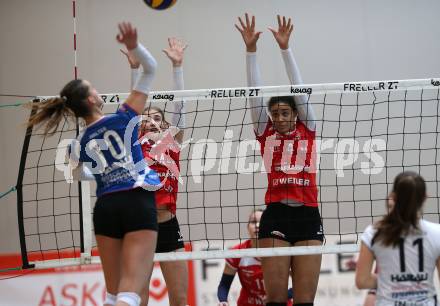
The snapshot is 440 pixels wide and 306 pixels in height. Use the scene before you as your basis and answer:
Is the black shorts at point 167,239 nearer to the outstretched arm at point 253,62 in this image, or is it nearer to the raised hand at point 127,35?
the outstretched arm at point 253,62

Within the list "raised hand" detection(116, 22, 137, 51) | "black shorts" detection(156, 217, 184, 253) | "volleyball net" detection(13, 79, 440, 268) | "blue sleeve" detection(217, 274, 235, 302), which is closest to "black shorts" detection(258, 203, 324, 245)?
"black shorts" detection(156, 217, 184, 253)

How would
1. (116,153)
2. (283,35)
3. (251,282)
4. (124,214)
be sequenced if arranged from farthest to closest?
(251,282) → (283,35) → (116,153) → (124,214)

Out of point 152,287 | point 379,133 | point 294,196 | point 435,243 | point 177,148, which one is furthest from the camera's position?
point 379,133

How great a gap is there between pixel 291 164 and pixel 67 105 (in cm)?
170

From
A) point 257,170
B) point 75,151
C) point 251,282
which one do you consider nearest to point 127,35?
point 75,151

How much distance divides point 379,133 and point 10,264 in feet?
14.5

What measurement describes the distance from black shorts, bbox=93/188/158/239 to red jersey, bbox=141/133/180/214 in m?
1.41

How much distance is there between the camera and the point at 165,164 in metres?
5.65

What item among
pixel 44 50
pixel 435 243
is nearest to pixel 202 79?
pixel 44 50

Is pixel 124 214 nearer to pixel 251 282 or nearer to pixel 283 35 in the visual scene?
pixel 283 35

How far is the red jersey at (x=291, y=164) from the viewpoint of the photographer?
205 inches

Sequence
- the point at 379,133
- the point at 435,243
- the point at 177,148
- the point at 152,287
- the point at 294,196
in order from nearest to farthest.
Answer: the point at 435,243, the point at 294,196, the point at 177,148, the point at 152,287, the point at 379,133

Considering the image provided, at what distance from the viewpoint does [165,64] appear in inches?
366

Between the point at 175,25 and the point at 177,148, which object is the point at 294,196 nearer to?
the point at 177,148
